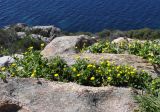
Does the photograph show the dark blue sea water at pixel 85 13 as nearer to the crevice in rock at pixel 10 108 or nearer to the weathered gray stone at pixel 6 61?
the weathered gray stone at pixel 6 61

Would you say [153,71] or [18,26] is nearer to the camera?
[153,71]

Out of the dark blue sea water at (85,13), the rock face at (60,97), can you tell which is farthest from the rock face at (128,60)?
the dark blue sea water at (85,13)

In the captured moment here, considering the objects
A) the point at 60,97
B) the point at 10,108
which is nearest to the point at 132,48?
the point at 60,97

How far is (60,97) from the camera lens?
332 inches

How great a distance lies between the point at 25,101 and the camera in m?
8.34

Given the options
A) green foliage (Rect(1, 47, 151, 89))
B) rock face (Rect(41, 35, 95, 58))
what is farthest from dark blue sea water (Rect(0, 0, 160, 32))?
green foliage (Rect(1, 47, 151, 89))

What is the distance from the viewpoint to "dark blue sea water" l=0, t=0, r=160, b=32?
124ft

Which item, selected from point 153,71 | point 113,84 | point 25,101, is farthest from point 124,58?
point 25,101

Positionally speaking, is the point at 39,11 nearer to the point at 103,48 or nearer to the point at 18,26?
the point at 18,26

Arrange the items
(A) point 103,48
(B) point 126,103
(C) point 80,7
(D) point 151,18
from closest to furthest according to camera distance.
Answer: (B) point 126,103
(A) point 103,48
(D) point 151,18
(C) point 80,7

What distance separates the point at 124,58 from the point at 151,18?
2736 cm

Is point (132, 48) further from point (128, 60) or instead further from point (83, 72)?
point (83, 72)

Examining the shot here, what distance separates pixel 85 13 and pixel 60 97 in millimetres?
32968

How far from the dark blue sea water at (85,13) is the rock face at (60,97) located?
2809cm
